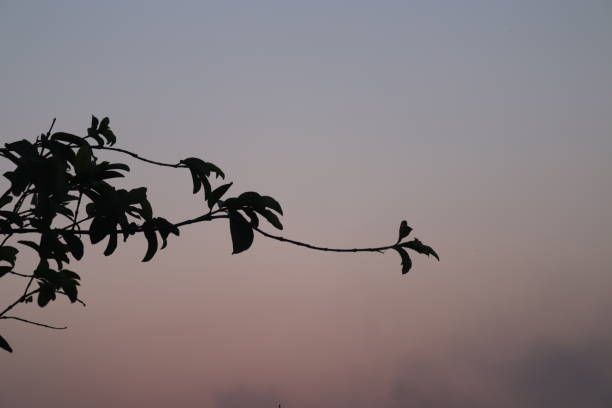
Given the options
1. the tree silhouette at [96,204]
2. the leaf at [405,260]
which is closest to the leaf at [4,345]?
the tree silhouette at [96,204]

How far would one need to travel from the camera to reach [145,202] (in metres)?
2.44

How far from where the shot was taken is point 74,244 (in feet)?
7.77

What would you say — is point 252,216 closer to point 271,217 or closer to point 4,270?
point 271,217

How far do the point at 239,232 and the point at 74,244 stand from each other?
0.61 metres

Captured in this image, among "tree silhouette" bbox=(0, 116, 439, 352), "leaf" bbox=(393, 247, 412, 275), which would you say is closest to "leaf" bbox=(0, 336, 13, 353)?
"tree silhouette" bbox=(0, 116, 439, 352)

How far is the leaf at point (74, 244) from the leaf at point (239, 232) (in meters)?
0.56

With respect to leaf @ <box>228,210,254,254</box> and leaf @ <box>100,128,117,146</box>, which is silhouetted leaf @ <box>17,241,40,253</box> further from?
leaf @ <box>228,210,254,254</box>

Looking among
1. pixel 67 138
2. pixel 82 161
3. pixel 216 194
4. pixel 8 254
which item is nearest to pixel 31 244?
Result: pixel 8 254

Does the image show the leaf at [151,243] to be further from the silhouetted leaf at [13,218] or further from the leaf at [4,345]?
the leaf at [4,345]

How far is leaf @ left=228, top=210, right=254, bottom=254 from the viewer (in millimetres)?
2268

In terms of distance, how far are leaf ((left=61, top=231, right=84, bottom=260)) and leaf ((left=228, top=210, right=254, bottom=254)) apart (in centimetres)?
56

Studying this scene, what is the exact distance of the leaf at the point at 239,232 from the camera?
2.27m

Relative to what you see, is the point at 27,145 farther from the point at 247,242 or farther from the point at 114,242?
the point at 247,242

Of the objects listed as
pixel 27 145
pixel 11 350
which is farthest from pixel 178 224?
pixel 11 350
